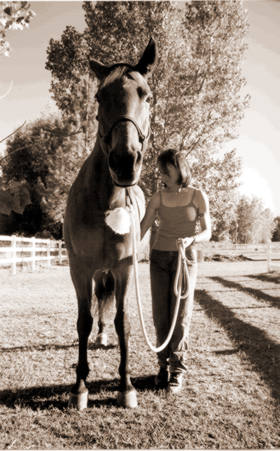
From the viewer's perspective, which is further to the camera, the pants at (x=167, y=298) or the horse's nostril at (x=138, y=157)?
the pants at (x=167, y=298)

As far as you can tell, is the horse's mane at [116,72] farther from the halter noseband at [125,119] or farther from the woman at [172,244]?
the woman at [172,244]

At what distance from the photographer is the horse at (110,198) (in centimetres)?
202

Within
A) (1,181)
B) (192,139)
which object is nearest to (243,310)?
(1,181)

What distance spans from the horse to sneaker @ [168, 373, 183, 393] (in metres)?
0.38

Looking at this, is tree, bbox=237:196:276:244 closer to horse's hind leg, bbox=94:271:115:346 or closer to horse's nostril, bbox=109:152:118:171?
horse's hind leg, bbox=94:271:115:346

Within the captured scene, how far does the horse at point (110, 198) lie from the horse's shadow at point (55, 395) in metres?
0.14

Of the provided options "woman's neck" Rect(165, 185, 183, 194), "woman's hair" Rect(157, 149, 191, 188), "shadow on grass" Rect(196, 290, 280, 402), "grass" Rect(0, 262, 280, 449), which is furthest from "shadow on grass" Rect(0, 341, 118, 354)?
"woman's hair" Rect(157, 149, 191, 188)

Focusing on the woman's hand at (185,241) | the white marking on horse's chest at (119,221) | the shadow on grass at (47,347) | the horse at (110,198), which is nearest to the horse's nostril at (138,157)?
the horse at (110,198)

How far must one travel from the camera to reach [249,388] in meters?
2.81

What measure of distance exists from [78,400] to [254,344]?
8.32 feet

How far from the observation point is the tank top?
2973 mm

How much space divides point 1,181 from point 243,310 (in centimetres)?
568

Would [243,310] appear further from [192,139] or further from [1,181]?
[192,139]

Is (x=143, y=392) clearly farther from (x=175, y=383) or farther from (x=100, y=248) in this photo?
(x=100, y=248)
